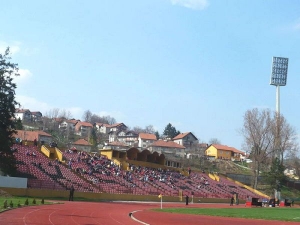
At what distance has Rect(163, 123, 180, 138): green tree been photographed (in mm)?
166887

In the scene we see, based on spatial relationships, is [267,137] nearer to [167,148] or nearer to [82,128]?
[167,148]

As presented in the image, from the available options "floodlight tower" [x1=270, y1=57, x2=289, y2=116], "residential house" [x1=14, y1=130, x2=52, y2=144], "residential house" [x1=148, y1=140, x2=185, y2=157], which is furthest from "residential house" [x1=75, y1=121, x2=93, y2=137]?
"floodlight tower" [x1=270, y1=57, x2=289, y2=116]

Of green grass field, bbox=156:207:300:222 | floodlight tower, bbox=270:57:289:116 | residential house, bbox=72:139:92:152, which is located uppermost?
floodlight tower, bbox=270:57:289:116

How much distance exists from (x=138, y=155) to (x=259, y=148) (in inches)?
921

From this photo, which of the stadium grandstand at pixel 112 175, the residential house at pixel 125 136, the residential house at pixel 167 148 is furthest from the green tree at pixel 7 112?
the residential house at pixel 125 136

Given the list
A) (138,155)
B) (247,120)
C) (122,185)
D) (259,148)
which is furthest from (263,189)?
(122,185)

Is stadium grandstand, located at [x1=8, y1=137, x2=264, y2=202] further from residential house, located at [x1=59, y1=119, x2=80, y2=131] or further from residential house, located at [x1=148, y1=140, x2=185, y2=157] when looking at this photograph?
residential house, located at [x1=59, y1=119, x2=80, y2=131]

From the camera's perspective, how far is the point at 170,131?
553 feet

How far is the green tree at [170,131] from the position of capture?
167m

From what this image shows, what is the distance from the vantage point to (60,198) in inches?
1663

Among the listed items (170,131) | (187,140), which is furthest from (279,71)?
(170,131)

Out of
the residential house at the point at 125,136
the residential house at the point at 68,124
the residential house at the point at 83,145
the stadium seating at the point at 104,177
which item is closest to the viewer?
the stadium seating at the point at 104,177

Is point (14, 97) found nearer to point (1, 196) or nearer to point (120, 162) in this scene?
point (1, 196)

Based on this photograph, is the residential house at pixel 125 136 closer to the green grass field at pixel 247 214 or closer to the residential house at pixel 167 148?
the residential house at pixel 167 148
